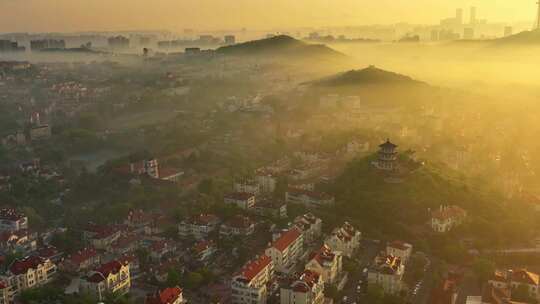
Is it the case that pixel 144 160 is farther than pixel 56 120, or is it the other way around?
pixel 56 120

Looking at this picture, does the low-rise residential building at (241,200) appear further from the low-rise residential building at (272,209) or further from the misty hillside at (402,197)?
the misty hillside at (402,197)

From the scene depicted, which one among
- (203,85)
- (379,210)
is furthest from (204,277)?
(203,85)

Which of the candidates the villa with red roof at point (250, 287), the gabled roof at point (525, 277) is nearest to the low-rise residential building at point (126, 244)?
the villa with red roof at point (250, 287)

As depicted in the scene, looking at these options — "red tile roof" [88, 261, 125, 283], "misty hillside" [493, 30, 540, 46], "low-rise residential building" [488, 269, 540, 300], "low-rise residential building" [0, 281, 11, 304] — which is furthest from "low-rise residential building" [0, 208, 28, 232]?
"misty hillside" [493, 30, 540, 46]

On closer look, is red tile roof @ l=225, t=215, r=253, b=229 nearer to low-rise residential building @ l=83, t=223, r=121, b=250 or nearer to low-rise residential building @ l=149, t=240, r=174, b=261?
low-rise residential building @ l=149, t=240, r=174, b=261

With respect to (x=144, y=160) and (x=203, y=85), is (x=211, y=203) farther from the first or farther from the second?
(x=203, y=85)

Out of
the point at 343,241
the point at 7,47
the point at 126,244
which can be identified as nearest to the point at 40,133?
the point at 126,244
